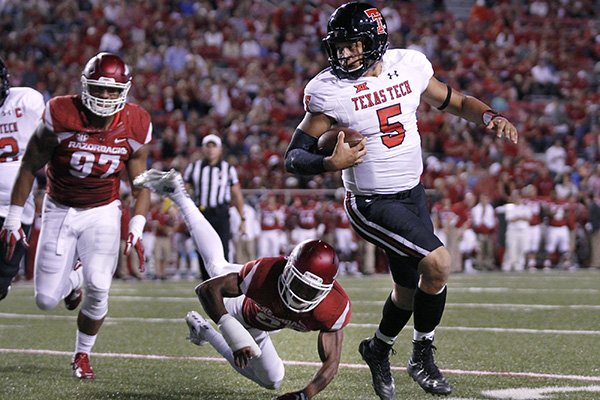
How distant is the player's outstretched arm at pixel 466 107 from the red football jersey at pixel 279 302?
1.03m

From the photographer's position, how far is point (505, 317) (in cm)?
759

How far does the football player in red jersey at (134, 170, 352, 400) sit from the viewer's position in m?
3.80

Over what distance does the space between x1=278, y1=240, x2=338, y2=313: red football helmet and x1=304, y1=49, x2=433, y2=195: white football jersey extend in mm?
595

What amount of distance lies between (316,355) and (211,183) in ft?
11.9

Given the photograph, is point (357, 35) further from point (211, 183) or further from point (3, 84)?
point (211, 183)

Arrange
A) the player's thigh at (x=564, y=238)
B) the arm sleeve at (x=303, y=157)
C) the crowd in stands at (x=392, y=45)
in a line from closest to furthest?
the arm sleeve at (x=303, y=157) → the player's thigh at (x=564, y=238) → the crowd in stands at (x=392, y=45)

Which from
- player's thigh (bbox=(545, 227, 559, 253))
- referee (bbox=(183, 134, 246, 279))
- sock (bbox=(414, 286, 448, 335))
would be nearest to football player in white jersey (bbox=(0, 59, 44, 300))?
sock (bbox=(414, 286, 448, 335))

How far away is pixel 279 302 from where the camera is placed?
4012 millimetres

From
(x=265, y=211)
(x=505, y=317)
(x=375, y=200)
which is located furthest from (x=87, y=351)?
(x=265, y=211)

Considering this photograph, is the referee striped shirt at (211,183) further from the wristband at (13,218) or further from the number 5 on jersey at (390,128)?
the number 5 on jersey at (390,128)

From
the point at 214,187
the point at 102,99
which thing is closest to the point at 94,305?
the point at 102,99

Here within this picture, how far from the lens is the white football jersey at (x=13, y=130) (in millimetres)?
5836

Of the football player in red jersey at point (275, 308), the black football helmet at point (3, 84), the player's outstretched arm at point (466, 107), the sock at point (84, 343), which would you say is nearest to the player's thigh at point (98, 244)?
the sock at point (84, 343)

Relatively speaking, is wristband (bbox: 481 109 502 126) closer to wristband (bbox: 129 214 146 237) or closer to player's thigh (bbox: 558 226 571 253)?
wristband (bbox: 129 214 146 237)
